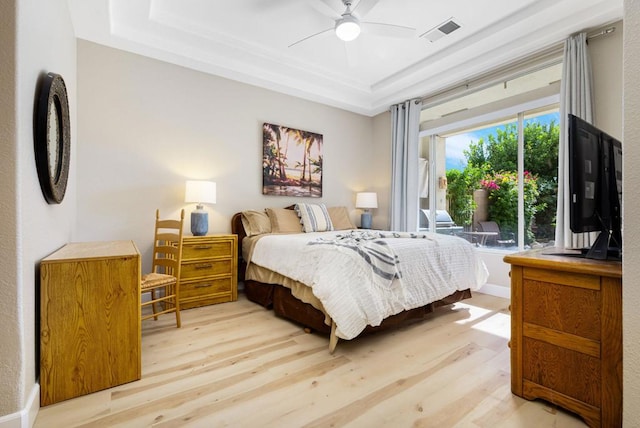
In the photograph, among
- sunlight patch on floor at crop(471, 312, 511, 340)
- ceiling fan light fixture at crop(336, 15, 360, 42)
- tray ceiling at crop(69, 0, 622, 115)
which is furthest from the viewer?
tray ceiling at crop(69, 0, 622, 115)

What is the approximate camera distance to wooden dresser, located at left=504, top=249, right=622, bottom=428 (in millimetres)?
1282

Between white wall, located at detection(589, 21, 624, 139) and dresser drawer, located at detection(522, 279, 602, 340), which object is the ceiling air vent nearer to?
white wall, located at detection(589, 21, 624, 139)

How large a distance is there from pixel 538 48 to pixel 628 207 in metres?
2.80

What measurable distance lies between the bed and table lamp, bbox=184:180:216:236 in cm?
50

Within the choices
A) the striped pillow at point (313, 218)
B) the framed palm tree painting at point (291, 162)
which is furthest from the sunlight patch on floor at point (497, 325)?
the framed palm tree painting at point (291, 162)

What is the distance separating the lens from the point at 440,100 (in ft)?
13.5

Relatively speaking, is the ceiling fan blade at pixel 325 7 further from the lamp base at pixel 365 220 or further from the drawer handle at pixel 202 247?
the lamp base at pixel 365 220

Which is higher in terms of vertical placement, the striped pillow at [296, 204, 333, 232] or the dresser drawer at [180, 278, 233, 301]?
the striped pillow at [296, 204, 333, 232]

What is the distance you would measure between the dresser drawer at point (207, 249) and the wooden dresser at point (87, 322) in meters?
1.22

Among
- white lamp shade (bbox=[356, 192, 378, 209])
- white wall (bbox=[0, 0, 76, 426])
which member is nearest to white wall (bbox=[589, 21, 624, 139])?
white lamp shade (bbox=[356, 192, 378, 209])

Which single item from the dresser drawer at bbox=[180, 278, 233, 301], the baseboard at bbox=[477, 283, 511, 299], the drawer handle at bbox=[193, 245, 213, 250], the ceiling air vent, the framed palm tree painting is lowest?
the baseboard at bbox=[477, 283, 511, 299]

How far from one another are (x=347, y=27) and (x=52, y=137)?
7.50ft

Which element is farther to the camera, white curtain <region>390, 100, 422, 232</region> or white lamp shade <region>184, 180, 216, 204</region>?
white curtain <region>390, 100, 422, 232</region>

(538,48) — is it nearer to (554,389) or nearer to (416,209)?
(416,209)
